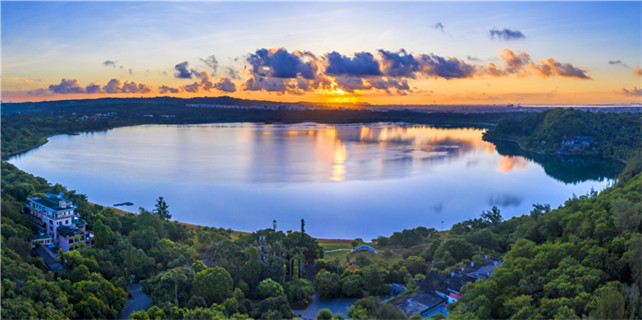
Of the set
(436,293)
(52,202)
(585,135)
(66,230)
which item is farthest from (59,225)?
(585,135)

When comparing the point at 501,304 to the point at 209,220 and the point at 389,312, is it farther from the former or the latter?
the point at 209,220

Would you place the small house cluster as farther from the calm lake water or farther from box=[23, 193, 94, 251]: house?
box=[23, 193, 94, 251]: house

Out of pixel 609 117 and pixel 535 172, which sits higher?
pixel 609 117

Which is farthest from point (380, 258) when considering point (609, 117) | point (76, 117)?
point (76, 117)

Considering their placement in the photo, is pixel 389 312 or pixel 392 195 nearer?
pixel 389 312

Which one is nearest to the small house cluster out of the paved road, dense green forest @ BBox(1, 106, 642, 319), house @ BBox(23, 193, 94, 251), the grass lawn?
dense green forest @ BBox(1, 106, 642, 319)

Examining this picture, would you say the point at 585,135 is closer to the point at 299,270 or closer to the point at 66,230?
the point at 299,270
